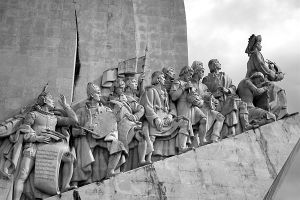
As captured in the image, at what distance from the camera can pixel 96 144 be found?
34.8 ft

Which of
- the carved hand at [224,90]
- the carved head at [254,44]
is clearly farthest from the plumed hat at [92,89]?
the carved head at [254,44]

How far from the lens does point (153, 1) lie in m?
13.8

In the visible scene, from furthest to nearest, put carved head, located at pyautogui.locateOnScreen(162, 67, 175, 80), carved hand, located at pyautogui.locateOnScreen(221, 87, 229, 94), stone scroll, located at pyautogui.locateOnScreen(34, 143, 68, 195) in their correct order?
carved hand, located at pyautogui.locateOnScreen(221, 87, 229, 94)
carved head, located at pyautogui.locateOnScreen(162, 67, 175, 80)
stone scroll, located at pyautogui.locateOnScreen(34, 143, 68, 195)

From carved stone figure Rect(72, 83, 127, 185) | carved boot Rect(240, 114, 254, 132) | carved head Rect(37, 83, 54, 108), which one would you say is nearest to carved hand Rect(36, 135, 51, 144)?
carved stone figure Rect(72, 83, 127, 185)

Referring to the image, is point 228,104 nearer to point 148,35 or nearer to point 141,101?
point 141,101

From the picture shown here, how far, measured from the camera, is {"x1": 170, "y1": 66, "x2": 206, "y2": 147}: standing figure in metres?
11.3

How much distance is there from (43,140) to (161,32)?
438cm

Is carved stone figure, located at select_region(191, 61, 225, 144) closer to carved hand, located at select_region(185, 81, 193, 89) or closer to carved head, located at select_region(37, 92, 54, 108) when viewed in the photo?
carved hand, located at select_region(185, 81, 193, 89)

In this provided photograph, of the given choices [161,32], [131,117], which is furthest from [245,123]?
[161,32]

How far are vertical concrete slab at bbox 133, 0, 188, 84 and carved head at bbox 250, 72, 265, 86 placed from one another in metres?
1.59

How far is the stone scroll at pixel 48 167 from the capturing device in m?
9.92

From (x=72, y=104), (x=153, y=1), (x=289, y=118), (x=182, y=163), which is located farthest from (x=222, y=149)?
(x=153, y=1)

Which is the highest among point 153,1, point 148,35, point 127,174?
point 153,1

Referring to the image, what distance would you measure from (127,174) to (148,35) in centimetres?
424
